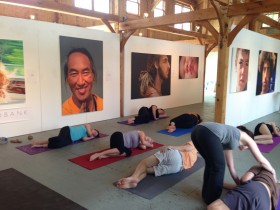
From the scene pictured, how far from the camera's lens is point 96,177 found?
11.2 ft

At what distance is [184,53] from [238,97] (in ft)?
13.3

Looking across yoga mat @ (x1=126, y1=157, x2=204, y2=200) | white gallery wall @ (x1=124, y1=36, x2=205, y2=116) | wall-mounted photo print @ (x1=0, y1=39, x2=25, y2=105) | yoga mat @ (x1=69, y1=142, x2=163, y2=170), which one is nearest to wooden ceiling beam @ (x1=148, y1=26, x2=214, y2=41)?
white gallery wall @ (x1=124, y1=36, x2=205, y2=116)

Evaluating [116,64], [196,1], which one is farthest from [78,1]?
[196,1]

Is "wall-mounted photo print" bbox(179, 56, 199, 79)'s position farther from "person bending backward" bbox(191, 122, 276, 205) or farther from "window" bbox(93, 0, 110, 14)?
"person bending backward" bbox(191, 122, 276, 205)

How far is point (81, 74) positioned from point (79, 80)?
17cm

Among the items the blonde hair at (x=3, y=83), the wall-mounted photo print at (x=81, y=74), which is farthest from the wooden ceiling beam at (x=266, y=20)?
the blonde hair at (x=3, y=83)

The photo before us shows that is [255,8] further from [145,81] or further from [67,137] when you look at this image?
[67,137]

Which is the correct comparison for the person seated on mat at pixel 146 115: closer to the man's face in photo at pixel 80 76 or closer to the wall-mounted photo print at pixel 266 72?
the man's face in photo at pixel 80 76

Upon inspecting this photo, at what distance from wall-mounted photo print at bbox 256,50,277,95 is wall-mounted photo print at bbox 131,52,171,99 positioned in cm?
314

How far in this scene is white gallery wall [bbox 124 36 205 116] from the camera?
25.5ft

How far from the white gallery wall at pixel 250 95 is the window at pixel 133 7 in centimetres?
709

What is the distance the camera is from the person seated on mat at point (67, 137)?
14.7 feet

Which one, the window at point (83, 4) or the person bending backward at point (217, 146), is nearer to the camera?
the person bending backward at point (217, 146)

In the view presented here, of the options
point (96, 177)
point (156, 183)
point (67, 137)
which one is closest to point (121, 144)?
point (96, 177)
